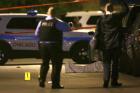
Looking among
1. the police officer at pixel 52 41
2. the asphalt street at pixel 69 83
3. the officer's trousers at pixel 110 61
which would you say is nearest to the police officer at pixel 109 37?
the officer's trousers at pixel 110 61

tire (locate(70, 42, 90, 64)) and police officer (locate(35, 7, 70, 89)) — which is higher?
police officer (locate(35, 7, 70, 89))

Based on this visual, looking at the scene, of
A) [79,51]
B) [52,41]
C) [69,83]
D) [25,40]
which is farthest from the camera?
[79,51]

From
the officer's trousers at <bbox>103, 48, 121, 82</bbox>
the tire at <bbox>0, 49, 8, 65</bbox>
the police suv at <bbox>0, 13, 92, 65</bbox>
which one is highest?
the officer's trousers at <bbox>103, 48, 121, 82</bbox>

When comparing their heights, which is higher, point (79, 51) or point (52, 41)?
point (52, 41)

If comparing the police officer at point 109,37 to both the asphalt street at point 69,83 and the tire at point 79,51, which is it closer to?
the asphalt street at point 69,83

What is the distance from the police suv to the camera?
71.2ft

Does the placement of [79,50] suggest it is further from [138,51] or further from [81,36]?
[138,51]

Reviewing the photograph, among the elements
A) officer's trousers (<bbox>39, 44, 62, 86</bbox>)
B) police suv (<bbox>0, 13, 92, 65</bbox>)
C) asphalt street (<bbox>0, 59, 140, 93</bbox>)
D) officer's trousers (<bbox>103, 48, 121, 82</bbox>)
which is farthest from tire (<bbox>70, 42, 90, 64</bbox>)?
officer's trousers (<bbox>39, 44, 62, 86</bbox>)

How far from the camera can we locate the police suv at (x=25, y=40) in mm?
21703

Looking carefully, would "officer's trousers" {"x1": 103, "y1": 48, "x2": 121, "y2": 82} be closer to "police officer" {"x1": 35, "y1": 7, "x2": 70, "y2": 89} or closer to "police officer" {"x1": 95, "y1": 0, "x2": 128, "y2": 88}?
"police officer" {"x1": 95, "y1": 0, "x2": 128, "y2": 88}

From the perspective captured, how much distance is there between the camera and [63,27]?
13.4 meters

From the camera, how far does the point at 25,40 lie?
2172 centimetres

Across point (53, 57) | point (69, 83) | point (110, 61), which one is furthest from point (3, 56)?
point (110, 61)

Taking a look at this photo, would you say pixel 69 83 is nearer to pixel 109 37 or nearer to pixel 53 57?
pixel 53 57
